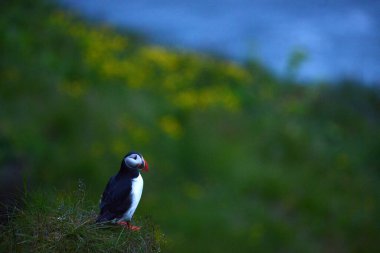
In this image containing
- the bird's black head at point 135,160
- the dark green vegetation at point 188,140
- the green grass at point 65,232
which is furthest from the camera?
the dark green vegetation at point 188,140

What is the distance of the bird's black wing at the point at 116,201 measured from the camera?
2936mm

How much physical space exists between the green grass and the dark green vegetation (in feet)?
9.97

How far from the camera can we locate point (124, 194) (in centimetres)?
298

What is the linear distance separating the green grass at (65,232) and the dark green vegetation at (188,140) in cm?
304

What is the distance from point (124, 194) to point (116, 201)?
0.07 m

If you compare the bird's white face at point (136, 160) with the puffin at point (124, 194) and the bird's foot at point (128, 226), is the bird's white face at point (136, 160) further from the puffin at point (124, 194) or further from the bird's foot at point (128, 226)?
the bird's foot at point (128, 226)

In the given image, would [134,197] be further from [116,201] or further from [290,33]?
[290,33]

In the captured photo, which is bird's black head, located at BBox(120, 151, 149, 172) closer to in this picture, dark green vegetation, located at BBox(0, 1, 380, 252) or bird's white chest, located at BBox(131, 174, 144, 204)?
bird's white chest, located at BBox(131, 174, 144, 204)

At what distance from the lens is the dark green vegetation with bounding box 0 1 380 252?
21.9ft

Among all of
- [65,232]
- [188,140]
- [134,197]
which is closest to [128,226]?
[134,197]

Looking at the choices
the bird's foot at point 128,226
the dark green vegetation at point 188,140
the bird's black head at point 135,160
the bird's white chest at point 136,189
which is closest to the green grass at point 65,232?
the bird's foot at point 128,226

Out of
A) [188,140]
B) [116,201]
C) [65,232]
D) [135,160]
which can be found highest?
[135,160]

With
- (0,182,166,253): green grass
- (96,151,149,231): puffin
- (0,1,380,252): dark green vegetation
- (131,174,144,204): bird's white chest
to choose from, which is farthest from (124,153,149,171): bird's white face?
(0,1,380,252): dark green vegetation

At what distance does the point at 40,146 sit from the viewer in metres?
6.68
